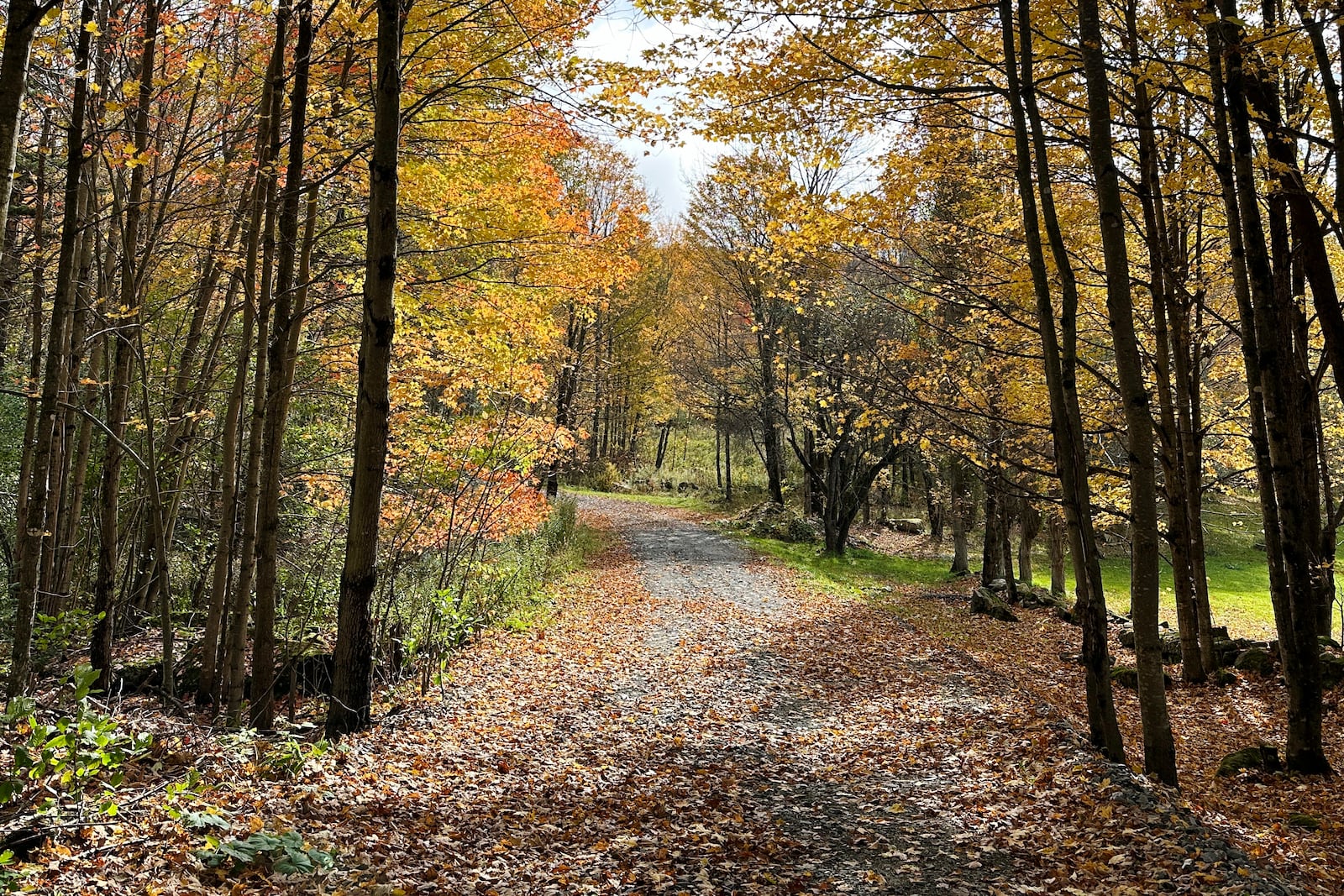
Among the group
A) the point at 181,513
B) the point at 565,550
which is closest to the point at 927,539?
the point at 565,550

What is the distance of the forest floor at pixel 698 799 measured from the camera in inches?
155

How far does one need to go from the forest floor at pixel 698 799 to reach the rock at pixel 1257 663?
1959mm

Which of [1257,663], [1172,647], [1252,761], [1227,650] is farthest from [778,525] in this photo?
[1252,761]

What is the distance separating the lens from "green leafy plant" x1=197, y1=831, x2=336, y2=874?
3586 mm

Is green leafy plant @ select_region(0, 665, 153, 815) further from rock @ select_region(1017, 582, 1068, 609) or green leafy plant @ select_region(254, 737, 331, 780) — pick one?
rock @ select_region(1017, 582, 1068, 609)

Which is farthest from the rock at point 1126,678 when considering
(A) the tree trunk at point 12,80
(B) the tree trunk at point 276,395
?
(A) the tree trunk at point 12,80

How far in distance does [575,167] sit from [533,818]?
20.5 m

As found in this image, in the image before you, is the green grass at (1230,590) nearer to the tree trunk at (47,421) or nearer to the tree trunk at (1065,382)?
the tree trunk at (1065,382)

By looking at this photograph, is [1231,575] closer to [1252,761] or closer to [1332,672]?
[1332,672]

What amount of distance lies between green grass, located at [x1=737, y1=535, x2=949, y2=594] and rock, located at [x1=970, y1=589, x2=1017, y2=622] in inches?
83.9

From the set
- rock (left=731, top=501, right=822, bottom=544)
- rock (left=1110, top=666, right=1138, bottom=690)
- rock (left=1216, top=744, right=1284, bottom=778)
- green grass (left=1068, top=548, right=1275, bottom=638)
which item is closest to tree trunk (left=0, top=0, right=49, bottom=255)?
rock (left=1216, top=744, right=1284, bottom=778)

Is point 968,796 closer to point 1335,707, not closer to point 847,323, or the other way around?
point 1335,707

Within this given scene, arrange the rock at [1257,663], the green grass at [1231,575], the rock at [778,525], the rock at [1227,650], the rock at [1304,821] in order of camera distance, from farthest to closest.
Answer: the rock at [778,525] → the green grass at [1231,575] → the rock at [1227,650] → the rock at [1257,663] → the rock at [1304,821]

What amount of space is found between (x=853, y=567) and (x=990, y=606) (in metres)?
4.87
